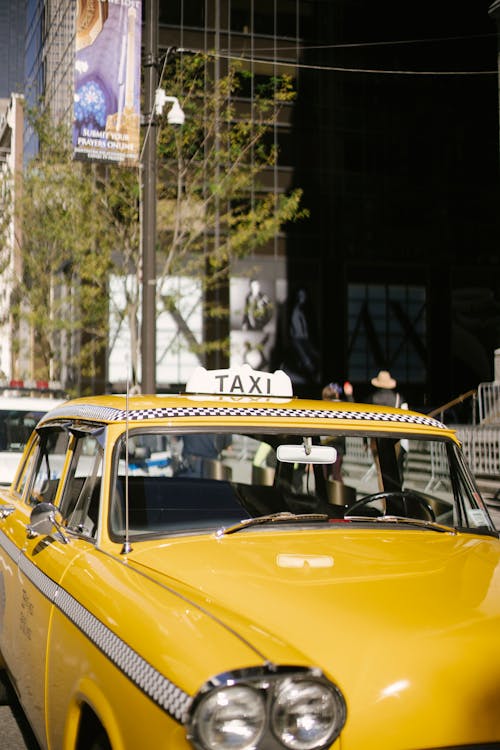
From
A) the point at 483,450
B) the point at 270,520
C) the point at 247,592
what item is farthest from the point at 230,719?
the point at 483,450

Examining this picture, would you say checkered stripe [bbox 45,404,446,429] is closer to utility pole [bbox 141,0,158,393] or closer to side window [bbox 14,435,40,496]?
side window [bbox 14,435,40,496]

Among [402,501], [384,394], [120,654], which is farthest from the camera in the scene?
[384,394]

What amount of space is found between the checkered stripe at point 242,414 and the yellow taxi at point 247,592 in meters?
0.01

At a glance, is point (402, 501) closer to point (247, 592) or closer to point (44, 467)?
point (247, 592)

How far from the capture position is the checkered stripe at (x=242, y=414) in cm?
388

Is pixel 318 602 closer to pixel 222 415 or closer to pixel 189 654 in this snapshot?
pixel 189 654

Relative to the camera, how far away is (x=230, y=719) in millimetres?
2230

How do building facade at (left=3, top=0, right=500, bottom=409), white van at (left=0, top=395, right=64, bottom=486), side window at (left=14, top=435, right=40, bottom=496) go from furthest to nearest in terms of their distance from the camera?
building facade at (left=3, top=0, right=500, bottom=409), white van at (left=0, top=395, right=64, bottom=486), side window at (left=14, top=435, right=40, bottom=496)

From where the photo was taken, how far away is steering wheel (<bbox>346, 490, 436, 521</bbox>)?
13.4 feet

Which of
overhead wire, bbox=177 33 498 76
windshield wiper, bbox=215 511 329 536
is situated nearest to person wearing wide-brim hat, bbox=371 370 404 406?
windshield wiper, bbox=215 511 329 536

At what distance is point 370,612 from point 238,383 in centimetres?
213

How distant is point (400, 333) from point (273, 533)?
3751cm

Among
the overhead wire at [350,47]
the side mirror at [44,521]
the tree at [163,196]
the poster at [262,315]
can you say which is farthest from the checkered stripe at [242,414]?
the overhead wire at [350,47]

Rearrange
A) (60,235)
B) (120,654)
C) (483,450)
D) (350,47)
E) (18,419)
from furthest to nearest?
(350,47) < (60,235) < (483,450) < (18,419) < (120,654)
